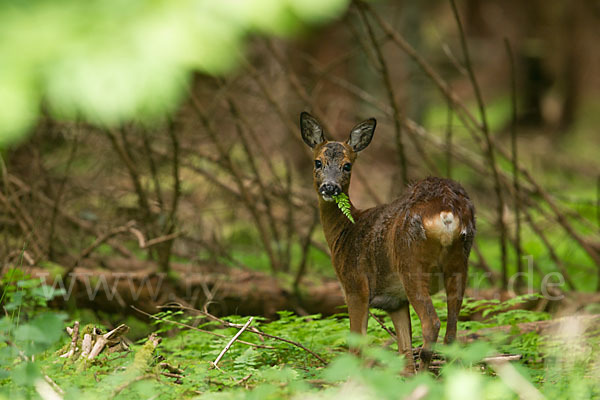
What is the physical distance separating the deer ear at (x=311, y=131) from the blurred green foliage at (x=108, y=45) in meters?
2.76

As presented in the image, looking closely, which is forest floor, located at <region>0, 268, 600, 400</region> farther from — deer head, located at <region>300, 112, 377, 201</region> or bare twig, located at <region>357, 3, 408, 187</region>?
bare twig, located at <region>357, 3, 408, 187</region>

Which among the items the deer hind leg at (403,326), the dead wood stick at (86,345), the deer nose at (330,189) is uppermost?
the deer nose at (330,189)

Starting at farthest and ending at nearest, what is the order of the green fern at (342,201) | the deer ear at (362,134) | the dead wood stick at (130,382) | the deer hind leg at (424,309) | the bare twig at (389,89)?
the bare twig at (389,89) < the deer ear at (362,134) < the green fern at (342,201) < the deer hind leg at (424,309) < the dead wood stick at (130,382)

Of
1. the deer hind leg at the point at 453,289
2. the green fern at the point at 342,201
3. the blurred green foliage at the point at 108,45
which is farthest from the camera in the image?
the green fern at the point at 342,201

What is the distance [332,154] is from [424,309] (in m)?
1.25

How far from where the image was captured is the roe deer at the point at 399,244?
3932mm

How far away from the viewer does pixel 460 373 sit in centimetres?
239

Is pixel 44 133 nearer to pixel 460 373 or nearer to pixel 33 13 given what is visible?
pixel 33 13

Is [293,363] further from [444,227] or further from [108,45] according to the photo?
[108,45]

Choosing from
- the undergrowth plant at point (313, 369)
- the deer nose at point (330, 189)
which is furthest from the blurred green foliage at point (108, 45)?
the deer nose at point (330, 189)

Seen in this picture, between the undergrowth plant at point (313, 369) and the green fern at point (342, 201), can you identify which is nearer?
the undergrowth plant at point (313, 369)

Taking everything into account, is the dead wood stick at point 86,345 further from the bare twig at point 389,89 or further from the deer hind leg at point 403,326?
the bare twig at point 389,89

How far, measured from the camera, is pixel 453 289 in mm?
3996

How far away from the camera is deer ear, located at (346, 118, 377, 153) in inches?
192
